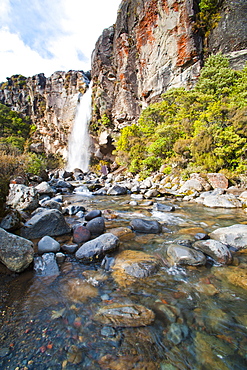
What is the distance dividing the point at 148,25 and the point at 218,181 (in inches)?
1121

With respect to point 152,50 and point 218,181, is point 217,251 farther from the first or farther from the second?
point 152,50

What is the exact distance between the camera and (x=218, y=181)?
33.3 feet

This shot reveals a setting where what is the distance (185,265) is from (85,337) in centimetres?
210

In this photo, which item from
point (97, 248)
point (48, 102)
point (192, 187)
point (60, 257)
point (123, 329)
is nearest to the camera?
point (123, 329)

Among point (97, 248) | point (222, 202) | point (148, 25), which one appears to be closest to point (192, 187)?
point (222, 202)

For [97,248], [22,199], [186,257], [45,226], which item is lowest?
[186,257]

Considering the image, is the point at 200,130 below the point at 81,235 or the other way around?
the other way around

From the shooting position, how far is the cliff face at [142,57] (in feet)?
72.4

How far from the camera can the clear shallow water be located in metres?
1.64

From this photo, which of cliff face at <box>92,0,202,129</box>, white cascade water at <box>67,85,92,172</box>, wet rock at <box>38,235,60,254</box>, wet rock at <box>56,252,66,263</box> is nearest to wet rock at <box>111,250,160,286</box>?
wet rock at <box>56,252,66,263</box>

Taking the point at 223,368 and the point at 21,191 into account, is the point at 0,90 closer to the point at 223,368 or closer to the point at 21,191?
the point at 21,191

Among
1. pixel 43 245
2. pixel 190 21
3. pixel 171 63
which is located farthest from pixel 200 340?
pixel 190 21

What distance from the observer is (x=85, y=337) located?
1.86 meters

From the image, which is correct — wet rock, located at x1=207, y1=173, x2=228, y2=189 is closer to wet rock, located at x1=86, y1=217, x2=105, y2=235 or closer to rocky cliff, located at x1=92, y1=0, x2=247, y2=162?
wet rock, located at x1=86, y1=217, x2=105, y2=235
